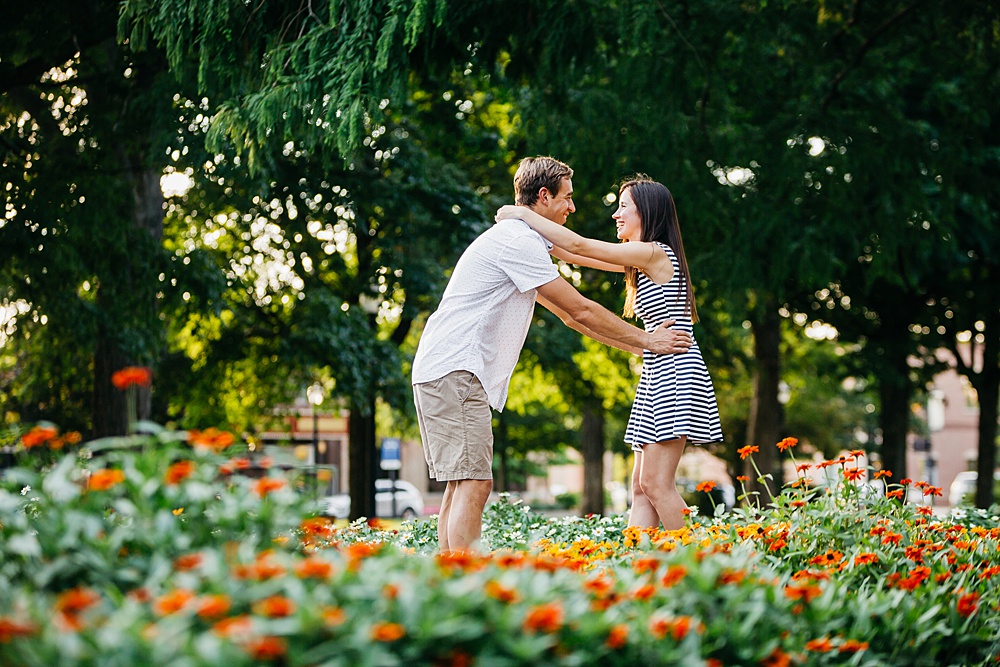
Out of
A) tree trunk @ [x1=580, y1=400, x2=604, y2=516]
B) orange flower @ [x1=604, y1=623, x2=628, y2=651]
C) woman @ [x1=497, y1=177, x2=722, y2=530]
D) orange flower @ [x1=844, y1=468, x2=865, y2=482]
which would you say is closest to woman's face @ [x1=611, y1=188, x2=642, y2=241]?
woman @ [x1=497, y1=177, x2=722, y2=530]

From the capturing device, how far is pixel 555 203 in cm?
462

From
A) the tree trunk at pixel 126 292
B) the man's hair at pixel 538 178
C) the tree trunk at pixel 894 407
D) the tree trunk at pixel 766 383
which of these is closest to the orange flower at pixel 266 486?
the man's hair at pixel 538 178

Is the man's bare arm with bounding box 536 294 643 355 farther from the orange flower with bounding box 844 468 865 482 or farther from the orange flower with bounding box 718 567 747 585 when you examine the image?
the orange flower with bounding box 718 567 747 585

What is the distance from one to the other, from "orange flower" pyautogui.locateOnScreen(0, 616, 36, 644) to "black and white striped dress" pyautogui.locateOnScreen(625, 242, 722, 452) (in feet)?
10.8

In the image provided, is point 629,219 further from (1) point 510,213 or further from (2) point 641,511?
(2) point 641,511

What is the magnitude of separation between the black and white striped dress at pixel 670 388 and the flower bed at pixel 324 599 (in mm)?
1130

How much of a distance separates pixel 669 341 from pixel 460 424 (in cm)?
110

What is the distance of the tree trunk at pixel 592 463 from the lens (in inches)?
861

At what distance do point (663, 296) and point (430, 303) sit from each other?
991 cm

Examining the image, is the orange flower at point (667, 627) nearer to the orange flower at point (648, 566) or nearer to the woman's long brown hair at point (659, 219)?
the orange flower at point (648, 566)

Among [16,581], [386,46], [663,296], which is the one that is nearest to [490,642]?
[16,581]

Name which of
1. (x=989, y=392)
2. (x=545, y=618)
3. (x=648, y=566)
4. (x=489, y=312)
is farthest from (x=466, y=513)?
(x=989, y=392)

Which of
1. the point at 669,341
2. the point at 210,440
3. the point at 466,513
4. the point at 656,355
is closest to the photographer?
the point at 210,440

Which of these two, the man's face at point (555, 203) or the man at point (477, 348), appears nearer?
the man at point (477, 348)
